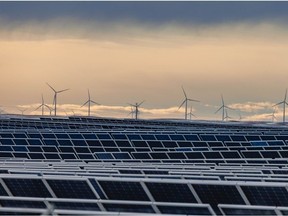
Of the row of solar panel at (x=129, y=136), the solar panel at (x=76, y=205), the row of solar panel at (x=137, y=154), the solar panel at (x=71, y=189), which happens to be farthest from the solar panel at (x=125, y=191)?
the row of solar panel at (x=129, y=136)

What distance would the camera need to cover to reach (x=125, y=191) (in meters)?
26.5

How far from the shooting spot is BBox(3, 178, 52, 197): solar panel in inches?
1088

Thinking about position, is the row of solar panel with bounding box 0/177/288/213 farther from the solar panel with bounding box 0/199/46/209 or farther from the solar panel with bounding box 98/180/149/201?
the solar panel with bounding box 0/199/46/209

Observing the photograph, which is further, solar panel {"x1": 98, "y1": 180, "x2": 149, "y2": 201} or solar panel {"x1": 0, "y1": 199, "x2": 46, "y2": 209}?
solar panel {"x1": 98, "y1": 180, "x2": 149, "y2": 201}

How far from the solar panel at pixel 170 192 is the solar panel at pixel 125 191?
357 mm

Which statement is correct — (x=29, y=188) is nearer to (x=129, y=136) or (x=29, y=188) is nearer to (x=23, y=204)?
(x=23, y=204)

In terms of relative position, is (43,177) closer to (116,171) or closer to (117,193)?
(117,193)

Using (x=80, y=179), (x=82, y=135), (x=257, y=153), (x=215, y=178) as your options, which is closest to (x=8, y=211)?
(x=80, y=179)

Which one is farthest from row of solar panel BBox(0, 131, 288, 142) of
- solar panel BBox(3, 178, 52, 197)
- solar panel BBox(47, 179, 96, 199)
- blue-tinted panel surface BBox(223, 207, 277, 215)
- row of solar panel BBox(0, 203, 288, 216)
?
blue-tinted panel surface BBox(223, 207, 277, 215)

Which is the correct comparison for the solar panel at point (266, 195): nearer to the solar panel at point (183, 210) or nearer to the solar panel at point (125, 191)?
the solar panel at point (183, 210)

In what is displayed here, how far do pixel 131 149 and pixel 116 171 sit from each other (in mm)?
32918

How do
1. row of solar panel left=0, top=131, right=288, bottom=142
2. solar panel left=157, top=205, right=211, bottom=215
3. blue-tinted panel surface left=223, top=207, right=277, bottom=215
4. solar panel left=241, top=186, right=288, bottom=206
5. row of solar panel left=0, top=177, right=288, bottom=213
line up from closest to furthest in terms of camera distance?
blue-tinted panel surface left=223, top=207, right=277, bottom=215 → solar panel left=157, top=205, right=211, bottom=215 → solar panel left=241, top=186, right=288, bottom=206 → row of solar panel left=0, top=177, right=288, bottom=213 → row of solar panel left=0, top=131, right=288, bottom=142

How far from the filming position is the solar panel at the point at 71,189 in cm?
2677

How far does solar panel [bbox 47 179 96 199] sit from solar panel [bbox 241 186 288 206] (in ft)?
18.2
